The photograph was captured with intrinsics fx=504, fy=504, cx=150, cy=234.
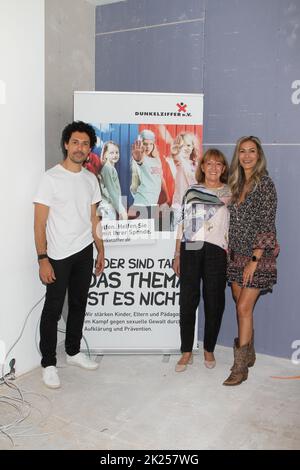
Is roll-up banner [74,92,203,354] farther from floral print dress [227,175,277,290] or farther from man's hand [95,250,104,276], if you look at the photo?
floral print dress [227,175,277,290]

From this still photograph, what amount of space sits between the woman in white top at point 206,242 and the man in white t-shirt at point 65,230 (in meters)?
0.60

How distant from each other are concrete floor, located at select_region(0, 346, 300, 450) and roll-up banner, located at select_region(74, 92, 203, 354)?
242mm

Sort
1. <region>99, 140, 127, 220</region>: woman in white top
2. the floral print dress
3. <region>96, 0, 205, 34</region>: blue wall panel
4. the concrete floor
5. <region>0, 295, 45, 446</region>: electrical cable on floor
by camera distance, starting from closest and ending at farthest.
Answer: the concrete floor
<region>0, 295, 45, 446</region>: electrical cable on floor
the floral print dress
<region>99, 140, 127, 220</region>: woman in white top
<region>96, 0, 205, 34</region>: blue wall panel

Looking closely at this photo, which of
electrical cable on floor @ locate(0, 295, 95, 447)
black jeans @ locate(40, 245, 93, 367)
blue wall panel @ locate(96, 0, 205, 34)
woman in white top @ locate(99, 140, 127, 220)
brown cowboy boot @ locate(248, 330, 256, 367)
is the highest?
blue wall panel @ locate(96, 0, 205, 34)

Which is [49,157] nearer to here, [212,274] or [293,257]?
[212,274]

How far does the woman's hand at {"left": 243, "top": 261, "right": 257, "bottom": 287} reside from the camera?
2.97m

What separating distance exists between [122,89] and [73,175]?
1174 mm

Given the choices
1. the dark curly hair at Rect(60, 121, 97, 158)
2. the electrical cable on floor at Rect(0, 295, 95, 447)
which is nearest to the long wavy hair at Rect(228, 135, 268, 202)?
the dark curly hair at Rect(60, 121, 97, 158)

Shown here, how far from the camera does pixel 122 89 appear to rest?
392cm

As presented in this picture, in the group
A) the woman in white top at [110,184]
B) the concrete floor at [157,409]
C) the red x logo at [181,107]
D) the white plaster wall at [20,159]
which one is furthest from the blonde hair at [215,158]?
the concrete floor at [157,409]

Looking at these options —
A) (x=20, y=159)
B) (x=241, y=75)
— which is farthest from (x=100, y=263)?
(x=241, y=75)
